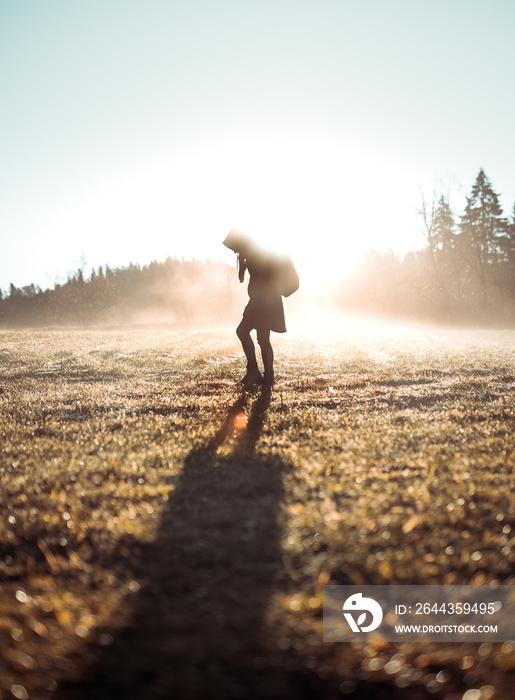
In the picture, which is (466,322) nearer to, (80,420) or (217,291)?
(217,291)

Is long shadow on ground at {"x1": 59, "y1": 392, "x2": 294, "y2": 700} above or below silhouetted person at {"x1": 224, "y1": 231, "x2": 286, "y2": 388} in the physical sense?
below

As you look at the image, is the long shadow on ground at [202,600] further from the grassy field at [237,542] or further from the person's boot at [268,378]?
the person's boot at [268,378]

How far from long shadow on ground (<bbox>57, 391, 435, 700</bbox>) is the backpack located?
497 centimetres

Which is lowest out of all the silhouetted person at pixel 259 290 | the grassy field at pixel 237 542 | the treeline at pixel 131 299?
the grassy field at pixel 237 542

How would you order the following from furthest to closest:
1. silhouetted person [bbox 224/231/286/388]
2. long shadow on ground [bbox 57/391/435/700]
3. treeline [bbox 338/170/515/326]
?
1. treeline [bbox 338/170/515/326]
2. silhouetted person [bbox 224/231/286/388]
3. long shadow on ground [bbox 57/391/435/700]

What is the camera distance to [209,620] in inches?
82.4

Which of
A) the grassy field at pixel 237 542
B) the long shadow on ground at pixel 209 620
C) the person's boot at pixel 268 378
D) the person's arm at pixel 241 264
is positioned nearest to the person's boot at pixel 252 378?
the person's boot at pixel 268 378

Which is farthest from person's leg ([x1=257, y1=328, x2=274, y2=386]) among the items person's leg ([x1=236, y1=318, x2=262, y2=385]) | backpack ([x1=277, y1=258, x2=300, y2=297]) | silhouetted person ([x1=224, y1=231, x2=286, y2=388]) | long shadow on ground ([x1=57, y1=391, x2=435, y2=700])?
long shadow on ground ([x1=57, y1=391, x2=435, y2=700])

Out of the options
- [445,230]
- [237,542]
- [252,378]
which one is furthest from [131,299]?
[237,542]

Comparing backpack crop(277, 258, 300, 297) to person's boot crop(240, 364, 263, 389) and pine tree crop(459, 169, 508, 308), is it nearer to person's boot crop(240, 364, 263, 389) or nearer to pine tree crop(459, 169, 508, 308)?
person's boot crop(240, 364, 263, 389)

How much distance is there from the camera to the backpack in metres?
7.97

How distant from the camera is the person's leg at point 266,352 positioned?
7943 mm

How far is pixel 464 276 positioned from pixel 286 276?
57.0 meters

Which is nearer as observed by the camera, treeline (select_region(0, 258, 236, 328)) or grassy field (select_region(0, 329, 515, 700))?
grassy field (select_region(0, 329, 515, 700))
